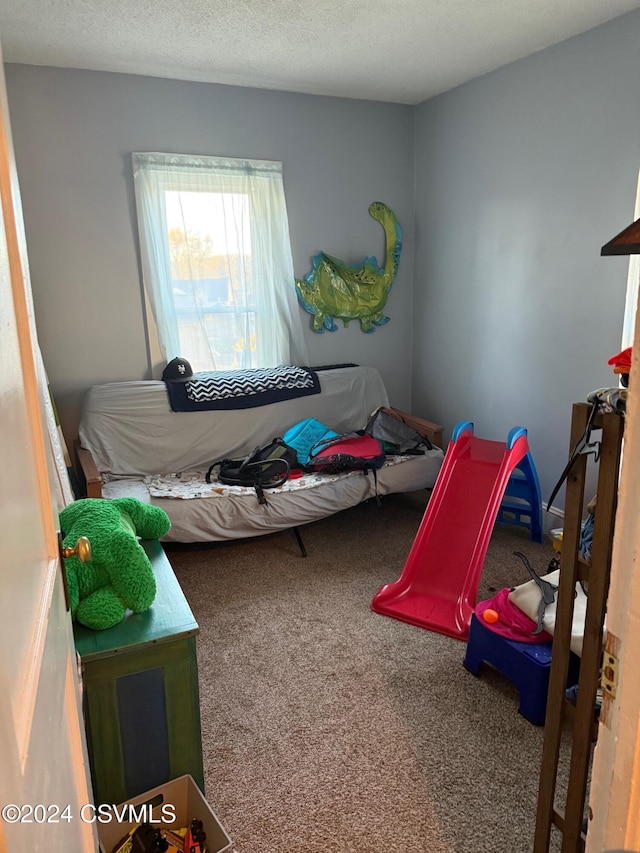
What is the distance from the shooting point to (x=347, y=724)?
2006mm

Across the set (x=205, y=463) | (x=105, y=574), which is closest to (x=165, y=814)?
(x=105, y=574)

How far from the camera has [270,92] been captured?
369 cm

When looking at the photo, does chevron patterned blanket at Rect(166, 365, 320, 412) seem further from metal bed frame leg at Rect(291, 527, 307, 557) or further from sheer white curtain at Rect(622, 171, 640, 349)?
sheer white curtain at Rect(622, 171, 640, 349)

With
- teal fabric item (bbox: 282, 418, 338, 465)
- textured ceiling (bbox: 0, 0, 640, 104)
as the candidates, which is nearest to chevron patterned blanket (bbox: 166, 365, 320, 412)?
teal fabric item (bbox: 282, 418, 338, 465)

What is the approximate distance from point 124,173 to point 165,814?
3197mm

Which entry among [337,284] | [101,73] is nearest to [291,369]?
[337,284]

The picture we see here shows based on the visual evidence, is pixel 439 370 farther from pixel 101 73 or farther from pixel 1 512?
pixel 1 512

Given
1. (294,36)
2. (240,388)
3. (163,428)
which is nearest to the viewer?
(294,36)

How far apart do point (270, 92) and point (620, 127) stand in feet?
6.71

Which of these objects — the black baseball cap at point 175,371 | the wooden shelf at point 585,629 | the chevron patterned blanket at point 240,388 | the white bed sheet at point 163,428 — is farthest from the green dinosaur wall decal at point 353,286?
the wooden shelf at point 585,629

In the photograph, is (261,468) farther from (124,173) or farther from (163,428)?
(124,173)

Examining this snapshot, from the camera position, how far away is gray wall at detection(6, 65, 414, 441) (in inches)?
129

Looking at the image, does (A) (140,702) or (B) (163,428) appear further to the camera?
(B) (163,428)

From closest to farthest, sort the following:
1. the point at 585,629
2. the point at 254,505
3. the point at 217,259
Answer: the point at 585,629, the point at 254,505, the point at 217,259
